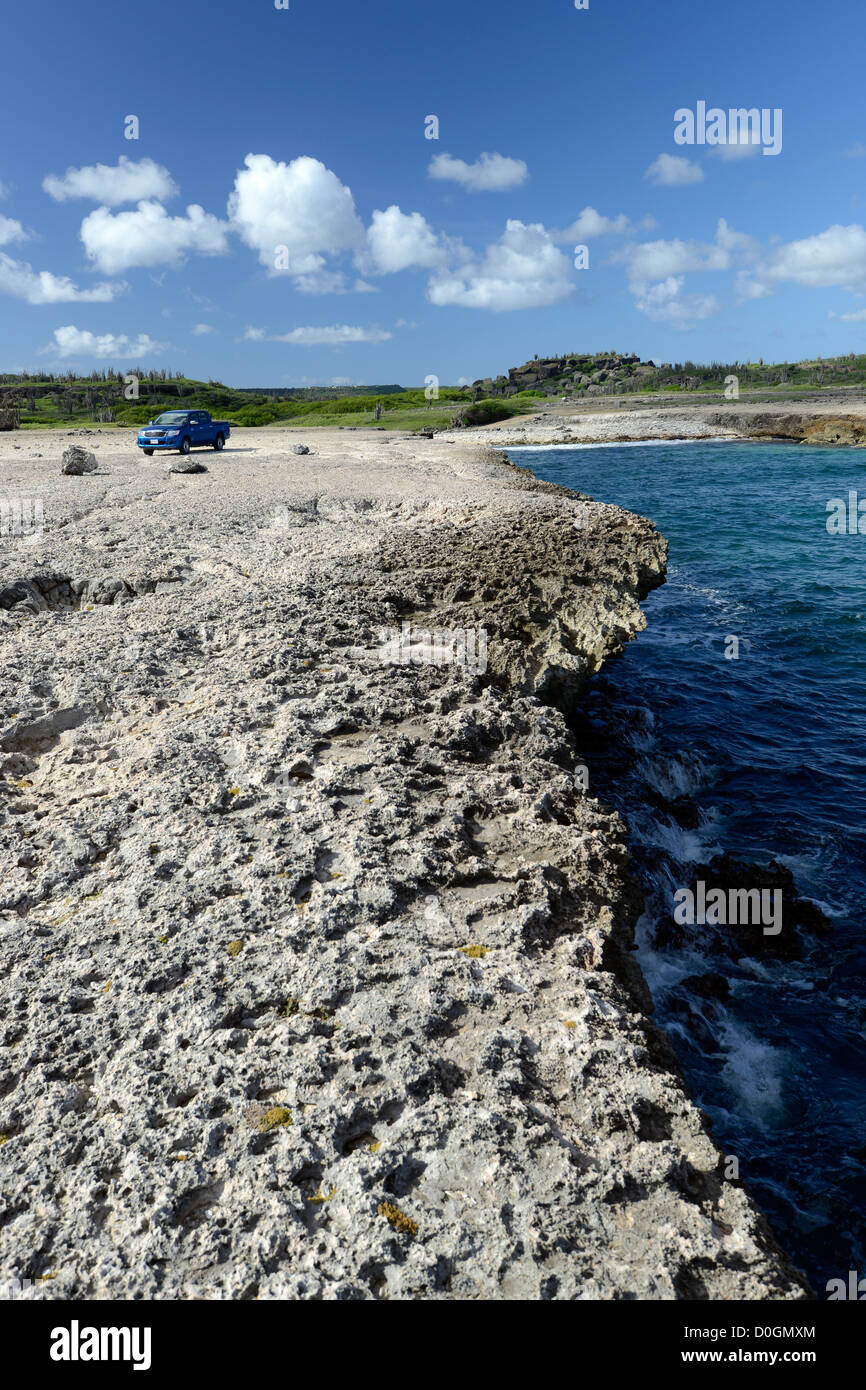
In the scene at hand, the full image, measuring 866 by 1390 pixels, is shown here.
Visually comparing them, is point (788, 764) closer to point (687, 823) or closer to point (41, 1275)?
point (687, 823)

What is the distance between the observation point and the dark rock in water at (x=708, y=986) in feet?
28.9

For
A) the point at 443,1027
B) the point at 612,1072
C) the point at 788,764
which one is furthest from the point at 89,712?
the point at 788,764

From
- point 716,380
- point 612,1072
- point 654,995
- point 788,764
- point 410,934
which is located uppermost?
point 716,380

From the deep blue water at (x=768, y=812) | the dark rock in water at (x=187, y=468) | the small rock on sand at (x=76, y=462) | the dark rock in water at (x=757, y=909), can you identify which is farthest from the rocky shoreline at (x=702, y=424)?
the dark rock in water at (x=757, y=909)

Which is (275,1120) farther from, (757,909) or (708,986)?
(757,909)

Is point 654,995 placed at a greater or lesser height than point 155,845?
lesser

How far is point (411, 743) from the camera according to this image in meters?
7.17

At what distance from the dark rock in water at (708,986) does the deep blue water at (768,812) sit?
13 cm

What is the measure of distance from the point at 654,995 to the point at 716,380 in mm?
126118

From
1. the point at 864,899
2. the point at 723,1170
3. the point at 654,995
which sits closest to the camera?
the point at 723,1170

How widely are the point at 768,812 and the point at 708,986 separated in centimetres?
452
